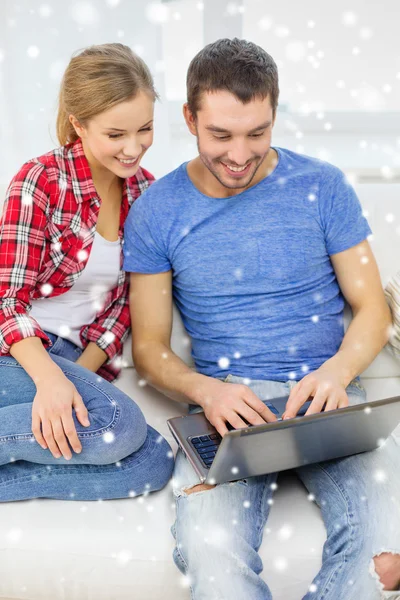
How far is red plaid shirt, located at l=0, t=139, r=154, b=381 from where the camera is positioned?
4.66 ft

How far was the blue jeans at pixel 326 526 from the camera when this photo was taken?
110 cm

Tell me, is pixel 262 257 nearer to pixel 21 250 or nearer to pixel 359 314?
pixel 359 314

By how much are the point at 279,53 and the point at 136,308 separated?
4.29 ft

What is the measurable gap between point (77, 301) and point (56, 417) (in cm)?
39

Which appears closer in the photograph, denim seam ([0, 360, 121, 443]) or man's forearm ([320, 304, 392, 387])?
denim seam ([0, 360, 121, 443])

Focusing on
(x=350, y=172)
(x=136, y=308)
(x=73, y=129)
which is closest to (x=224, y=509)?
(x=136, y=308)

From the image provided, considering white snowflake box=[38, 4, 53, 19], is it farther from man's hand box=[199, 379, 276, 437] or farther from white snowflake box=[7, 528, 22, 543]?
white snowflake box=[7, 528, 22, 543]

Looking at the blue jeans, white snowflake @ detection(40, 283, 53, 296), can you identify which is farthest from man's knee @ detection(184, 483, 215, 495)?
white snowflake @ detection(40, 283, 53, 296)

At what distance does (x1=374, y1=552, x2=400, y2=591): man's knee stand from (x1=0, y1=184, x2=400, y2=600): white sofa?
126 millimetres

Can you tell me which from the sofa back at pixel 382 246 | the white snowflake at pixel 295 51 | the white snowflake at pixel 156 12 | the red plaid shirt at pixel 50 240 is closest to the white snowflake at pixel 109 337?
the red plaid shirt at pixel 50 240

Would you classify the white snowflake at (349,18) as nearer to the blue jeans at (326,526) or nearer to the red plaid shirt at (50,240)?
the red plaid shirt at (50,240)

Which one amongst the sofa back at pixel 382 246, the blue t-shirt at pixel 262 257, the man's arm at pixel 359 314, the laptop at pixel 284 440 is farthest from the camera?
the sofa back at pixel 382 246

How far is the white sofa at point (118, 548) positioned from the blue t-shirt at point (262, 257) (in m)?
0.31

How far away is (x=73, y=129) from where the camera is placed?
158 centimetres
